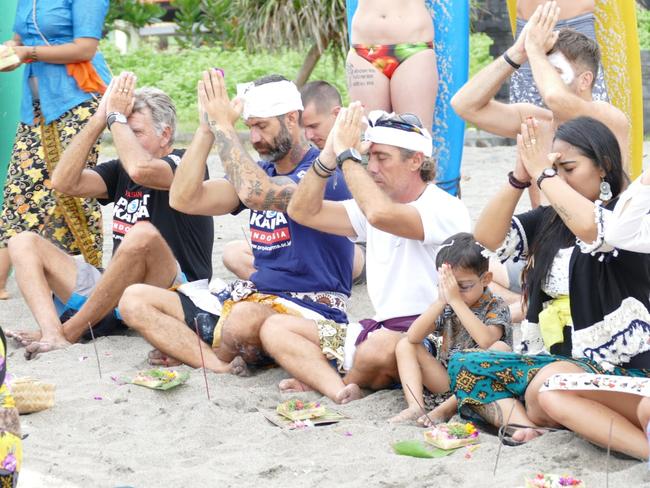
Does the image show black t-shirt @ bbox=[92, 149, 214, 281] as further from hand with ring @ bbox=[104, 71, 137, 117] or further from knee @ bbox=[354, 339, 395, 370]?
knee @ bbox=[354, 339, 395, 370]

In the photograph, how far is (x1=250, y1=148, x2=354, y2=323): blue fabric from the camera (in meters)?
4.76

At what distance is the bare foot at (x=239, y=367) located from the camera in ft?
15.7

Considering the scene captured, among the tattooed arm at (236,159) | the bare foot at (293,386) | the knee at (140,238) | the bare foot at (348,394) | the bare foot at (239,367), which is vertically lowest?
the bare foot at (239,367)

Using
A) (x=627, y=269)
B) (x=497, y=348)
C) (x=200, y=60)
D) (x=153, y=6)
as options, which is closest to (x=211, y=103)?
(x=497, y=348)

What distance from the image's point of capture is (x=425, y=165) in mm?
4438

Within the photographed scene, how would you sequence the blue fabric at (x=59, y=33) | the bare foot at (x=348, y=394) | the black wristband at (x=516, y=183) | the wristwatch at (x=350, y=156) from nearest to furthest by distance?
the black wristband at (x=516, y=183), the wristwatch at (x=350, y=156), the bare foot at (x=348, y=394), the blue fabric at (x=59, y=33)

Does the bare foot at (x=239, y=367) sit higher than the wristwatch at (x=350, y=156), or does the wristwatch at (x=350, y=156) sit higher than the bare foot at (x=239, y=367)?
the wristwatch at (x=350, y=156)

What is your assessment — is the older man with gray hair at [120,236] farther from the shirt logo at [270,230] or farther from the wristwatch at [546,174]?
the wristwatch at [546,174]

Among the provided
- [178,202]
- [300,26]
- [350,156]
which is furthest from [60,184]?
[300,26]

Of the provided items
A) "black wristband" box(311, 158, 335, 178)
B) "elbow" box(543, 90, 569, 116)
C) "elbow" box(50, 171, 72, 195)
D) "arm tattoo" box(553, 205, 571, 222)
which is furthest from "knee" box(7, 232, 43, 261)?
"arm tattoo" box(553, 205, 571, 222)

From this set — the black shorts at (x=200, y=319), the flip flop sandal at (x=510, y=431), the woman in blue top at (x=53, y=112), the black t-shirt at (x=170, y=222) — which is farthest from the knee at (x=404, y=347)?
the woman in blue top at (x=53, y=112)

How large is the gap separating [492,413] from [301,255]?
118 centimetres

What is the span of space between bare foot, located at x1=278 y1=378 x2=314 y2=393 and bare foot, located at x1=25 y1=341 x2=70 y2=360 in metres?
1.18

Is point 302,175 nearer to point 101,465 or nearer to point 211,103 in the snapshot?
point 211,103
